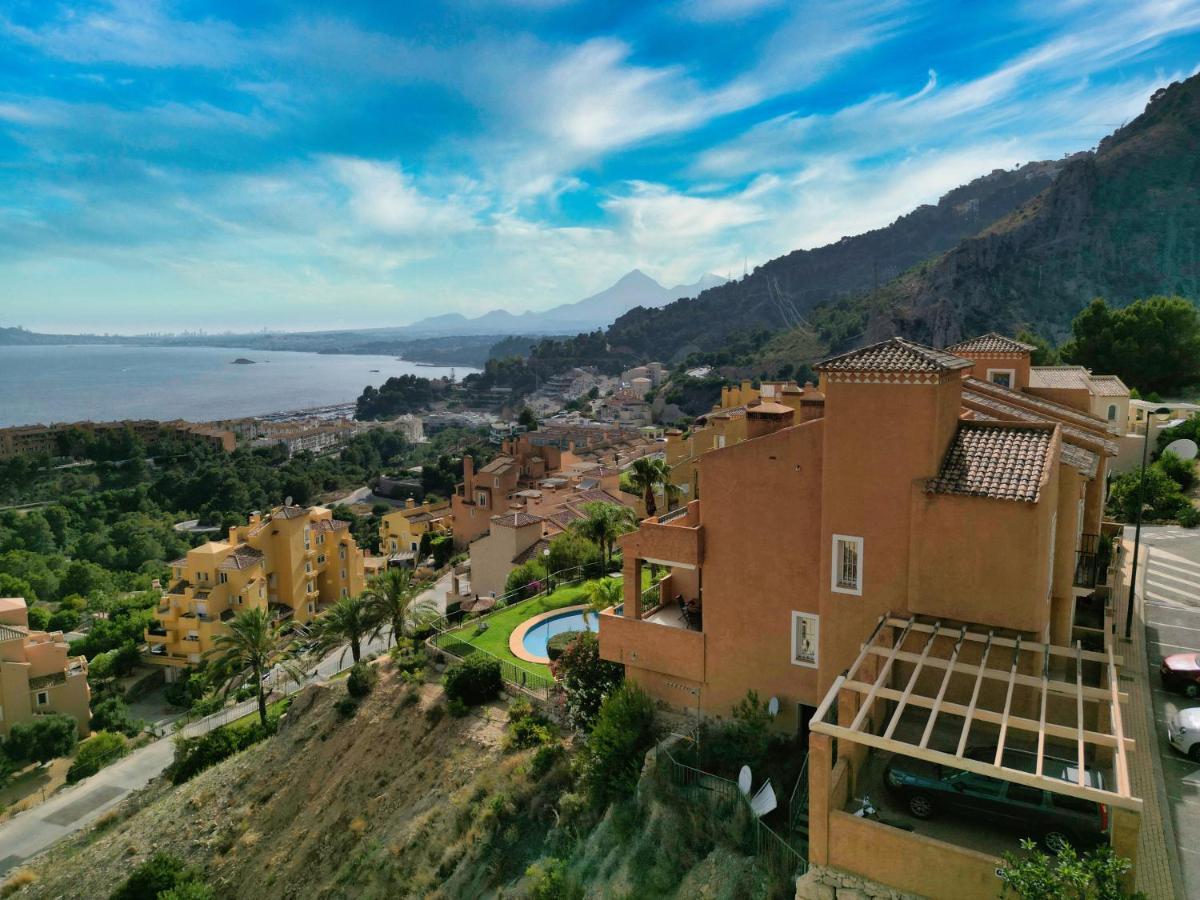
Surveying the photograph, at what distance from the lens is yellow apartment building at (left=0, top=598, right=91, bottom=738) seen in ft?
142

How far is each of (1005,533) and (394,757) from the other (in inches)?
759

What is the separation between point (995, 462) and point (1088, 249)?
116647mm

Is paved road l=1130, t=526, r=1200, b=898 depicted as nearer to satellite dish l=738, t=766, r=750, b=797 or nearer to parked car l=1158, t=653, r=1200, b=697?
parked car l=1158, t=653, r=1200, b=697

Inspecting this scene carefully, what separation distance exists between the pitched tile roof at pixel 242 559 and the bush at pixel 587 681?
38175 mm

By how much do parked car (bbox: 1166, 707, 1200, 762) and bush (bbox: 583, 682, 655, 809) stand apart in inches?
417

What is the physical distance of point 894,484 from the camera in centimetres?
1370

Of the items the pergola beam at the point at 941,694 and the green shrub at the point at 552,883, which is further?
the green shrub at the point at 552,883

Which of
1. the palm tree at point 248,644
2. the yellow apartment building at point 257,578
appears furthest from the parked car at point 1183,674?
the yellow apartment building at point 257,578

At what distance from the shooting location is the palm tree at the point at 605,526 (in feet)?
112

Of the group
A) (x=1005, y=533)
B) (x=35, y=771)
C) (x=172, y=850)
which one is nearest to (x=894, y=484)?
(x=1005, y=533)

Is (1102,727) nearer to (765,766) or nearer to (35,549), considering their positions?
(765,766)

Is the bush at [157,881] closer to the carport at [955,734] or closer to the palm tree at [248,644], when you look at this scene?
the palm tree at [248,644]

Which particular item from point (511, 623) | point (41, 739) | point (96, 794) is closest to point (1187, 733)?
point (511, 623)

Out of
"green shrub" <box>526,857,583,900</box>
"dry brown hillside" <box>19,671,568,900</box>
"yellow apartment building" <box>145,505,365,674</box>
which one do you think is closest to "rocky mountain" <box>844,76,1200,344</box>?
"yellow apartment building" <box>145,505,365,674</box>
